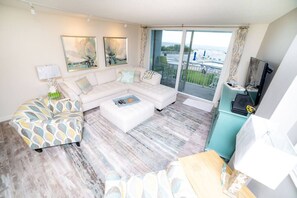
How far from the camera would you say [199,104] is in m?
3.94

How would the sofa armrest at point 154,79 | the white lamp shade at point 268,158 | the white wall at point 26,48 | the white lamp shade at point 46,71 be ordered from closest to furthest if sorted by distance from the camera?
1. the white lamp shade at point 268,158
2. the white wall at point 26,48
3. the white lamp shade at point 46,71
4. the sofa armrest at point 154,79

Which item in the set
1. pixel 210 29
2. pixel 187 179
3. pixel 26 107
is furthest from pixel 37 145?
pixel 210 29

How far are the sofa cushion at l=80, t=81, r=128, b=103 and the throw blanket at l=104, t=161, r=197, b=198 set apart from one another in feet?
7.68

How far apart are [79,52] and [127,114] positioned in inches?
93.3

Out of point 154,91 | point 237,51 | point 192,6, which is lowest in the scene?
point 154,91

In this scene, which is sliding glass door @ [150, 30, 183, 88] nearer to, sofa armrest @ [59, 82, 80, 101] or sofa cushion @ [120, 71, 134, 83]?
sofa cushion @ [120, 71, 134, 83]

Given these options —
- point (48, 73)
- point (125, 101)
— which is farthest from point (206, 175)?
point (48, 73)

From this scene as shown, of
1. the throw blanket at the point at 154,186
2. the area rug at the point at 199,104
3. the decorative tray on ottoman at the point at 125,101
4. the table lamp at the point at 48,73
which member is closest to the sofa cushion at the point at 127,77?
the decorative tray on ottoman at the point at 125,101

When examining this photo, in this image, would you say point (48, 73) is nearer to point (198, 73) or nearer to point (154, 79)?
point (154, 79)

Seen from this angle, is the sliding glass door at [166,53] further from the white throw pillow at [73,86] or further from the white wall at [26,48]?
the white throw pillow at [73,86]

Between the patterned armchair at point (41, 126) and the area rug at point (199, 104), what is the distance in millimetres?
3088

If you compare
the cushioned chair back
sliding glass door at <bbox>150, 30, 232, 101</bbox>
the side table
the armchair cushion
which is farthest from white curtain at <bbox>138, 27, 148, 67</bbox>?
the side table

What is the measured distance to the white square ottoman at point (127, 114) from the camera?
252 cm

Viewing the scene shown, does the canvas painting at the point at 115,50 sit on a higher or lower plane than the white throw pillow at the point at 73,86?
higher
